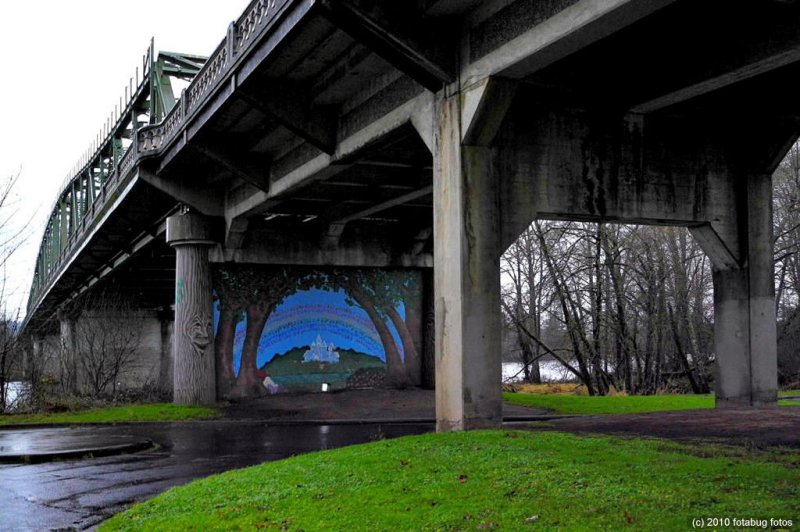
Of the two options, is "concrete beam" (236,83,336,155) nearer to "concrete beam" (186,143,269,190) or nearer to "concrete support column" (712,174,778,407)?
"concrete beam" (186,143,269,190)

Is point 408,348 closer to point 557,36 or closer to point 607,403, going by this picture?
point 607,403

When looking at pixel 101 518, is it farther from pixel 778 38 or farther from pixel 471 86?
pixel 778 38

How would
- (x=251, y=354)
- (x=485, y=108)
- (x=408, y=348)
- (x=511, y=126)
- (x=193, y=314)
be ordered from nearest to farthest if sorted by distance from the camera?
(x=485, y=108) → (x=511, y=126) → (x=193, y=314) → (x=251, y=354) → (x=408, y=348)

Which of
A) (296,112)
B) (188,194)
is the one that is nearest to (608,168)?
(296,112)

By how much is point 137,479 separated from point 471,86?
722 centimetres

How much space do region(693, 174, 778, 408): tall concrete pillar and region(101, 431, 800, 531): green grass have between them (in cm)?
732

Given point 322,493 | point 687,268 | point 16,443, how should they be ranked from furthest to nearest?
1. point 687,268
2. point 16,443
3. point 322,493

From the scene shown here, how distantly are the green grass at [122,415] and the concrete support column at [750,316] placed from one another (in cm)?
1288

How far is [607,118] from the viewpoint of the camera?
1468 centimetres

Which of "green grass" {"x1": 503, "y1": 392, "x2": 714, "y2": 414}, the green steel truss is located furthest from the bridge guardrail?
"green grass" {"x1": 503, "y1": 392, "x2": 714, "y2": 414}

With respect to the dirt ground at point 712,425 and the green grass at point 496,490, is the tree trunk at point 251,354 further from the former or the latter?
the green grass at point 496,490

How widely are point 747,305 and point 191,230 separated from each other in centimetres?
1540

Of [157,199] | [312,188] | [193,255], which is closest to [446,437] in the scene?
[312,188]

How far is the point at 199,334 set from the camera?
24859 millimetres
